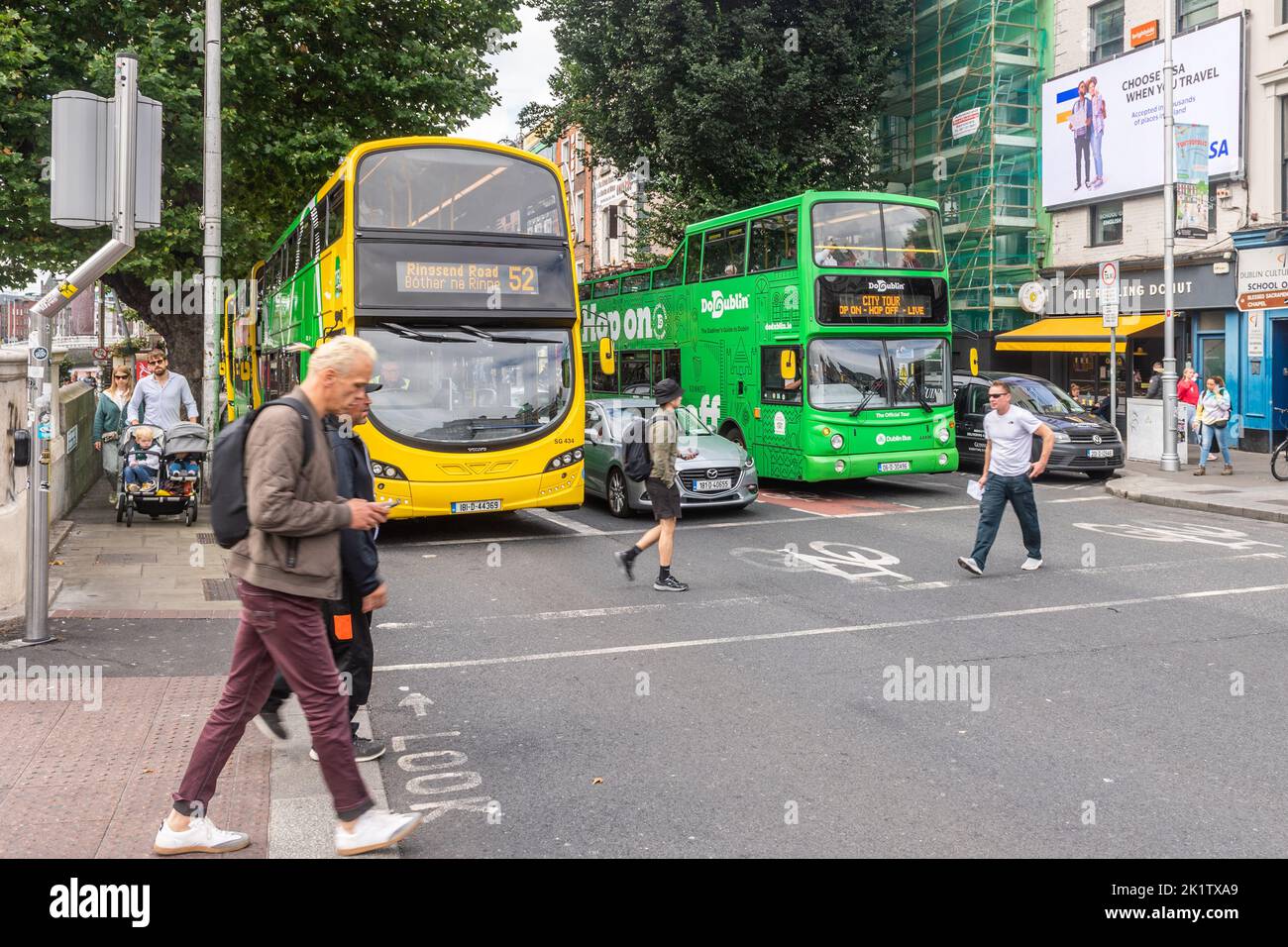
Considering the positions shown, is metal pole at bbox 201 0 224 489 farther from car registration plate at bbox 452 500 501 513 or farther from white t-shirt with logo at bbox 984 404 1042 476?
white t-shirt with logo at bbox 984 404 1042 476

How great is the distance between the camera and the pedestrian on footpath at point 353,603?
5.31 meters

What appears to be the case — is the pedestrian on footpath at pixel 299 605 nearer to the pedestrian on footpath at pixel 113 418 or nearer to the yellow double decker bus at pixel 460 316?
the yellow double decker bus at pixel 460 316

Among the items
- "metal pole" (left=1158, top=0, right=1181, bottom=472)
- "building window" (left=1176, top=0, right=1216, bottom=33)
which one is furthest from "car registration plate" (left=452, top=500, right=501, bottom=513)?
"building window" (left=1176, top=0, right=1216, bottom=33)

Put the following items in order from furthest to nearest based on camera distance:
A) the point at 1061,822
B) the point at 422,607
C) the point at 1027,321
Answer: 1. the point at 1027,321
2. the point at 422,607
3. the point at 1061,822

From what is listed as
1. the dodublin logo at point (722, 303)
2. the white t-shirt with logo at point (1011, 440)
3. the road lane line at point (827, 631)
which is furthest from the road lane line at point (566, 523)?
the road lane line at point (827, 631)

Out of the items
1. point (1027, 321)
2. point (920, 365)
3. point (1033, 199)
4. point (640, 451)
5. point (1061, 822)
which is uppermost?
point (1033, 199)

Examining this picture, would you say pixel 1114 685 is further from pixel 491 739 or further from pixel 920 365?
pixel 920 365

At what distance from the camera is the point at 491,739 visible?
6102 millimetres

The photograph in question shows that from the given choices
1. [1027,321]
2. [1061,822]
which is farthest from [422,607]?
[1027,321]

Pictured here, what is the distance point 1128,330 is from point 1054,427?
6797mm

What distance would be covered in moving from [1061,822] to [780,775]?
1.21 metres

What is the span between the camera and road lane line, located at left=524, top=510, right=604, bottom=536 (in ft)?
A: 47.5

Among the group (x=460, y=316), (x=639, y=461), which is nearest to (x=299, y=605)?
(x=639, y=461)

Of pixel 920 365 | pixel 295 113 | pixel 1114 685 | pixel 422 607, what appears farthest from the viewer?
pixel 295 113
